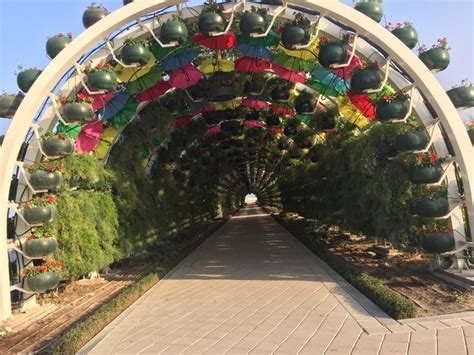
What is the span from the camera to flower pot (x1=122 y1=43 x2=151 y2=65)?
7453 mm

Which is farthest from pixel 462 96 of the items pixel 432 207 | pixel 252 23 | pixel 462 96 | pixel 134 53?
pixel 134 53

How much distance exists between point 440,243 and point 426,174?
1089 millimetres

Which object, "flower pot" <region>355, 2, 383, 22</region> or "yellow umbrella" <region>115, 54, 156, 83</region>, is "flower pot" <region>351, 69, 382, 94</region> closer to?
"flower pot" <region>355, 2, 383, 22</region>

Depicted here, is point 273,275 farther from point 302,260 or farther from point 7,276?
point 7,276

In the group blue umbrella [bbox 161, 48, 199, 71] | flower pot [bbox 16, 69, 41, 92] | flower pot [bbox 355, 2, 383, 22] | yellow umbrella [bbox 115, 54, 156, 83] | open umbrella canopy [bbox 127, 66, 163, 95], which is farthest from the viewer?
open umbrella canopy [bbox 127, 66, 163, 95]

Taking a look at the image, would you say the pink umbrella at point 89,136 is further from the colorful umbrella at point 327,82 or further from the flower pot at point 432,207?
the flower pot at point 432,207

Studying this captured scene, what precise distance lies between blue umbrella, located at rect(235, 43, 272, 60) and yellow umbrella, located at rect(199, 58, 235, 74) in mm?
1274

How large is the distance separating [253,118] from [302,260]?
561 centimetres

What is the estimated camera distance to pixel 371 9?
7590 millimetres

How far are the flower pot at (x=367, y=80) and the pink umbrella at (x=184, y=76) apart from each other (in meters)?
4.03

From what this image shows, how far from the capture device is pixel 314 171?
53.1 ft

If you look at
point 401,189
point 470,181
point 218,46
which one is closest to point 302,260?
point 401,189

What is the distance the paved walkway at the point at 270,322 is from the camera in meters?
4.44

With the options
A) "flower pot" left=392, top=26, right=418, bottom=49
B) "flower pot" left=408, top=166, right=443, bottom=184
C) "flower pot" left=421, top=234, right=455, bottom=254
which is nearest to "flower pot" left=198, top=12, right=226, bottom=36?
"flower pot" left=392, top=26, right=418, bottom=49
